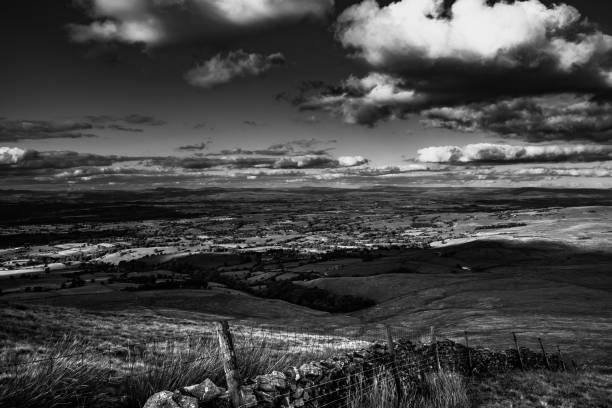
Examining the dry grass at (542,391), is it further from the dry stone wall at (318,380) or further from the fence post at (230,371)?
the fence post at (230,371)

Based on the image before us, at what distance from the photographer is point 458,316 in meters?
70.1

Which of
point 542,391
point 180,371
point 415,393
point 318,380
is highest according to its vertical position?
point 180,371

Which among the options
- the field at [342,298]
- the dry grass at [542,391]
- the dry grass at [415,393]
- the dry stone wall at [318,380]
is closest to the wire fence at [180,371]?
the dry stone wall at [318,380]

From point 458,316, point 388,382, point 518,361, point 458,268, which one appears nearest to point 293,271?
point 458,268

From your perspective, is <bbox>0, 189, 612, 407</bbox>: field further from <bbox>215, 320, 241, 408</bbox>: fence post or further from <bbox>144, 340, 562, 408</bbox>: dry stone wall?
<bbox>215, 320, 241, 408</bbox>: fence post

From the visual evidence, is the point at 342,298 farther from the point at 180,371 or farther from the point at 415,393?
the point at 180,371

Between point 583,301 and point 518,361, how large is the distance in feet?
217

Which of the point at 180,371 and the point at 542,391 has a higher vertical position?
the point at 180,371

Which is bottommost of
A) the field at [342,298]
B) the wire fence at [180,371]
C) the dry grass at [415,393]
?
the field at [342,298]

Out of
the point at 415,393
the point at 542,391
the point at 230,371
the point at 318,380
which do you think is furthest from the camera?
the point at 542,391

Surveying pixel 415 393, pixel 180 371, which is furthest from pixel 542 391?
pixel 180 371

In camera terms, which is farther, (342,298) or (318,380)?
(342,298)

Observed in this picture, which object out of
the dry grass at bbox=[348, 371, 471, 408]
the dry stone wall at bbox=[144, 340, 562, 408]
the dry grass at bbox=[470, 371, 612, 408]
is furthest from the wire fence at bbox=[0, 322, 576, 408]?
the dry grass at bbox=[470, 371, 612, 408]

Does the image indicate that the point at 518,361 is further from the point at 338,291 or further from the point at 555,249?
the point at 555,249
